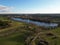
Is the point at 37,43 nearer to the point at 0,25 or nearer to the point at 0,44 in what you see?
the point at 0,44

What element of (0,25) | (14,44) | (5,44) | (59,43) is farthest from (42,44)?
(0,25)

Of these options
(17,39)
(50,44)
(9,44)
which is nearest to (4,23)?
(17,39)

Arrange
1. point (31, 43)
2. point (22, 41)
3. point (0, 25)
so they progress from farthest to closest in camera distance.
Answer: point (0, 25), point (22, 41), point (31, 43)

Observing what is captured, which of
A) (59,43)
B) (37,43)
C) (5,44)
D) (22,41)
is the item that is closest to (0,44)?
(5,44)

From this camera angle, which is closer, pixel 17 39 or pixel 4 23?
pixel 17 39

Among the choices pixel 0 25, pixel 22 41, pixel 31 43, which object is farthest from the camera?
pixel 0 25

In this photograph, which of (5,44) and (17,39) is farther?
(17,39)

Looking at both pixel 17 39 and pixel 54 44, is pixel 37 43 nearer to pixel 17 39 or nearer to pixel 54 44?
pixel 54 44
